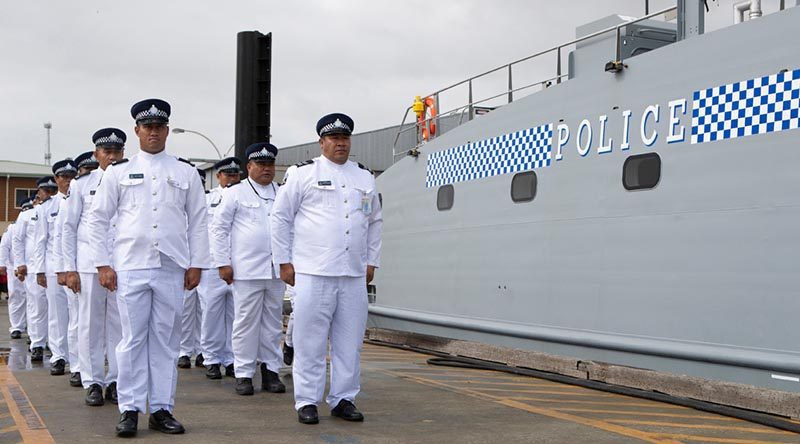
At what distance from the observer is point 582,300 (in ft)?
28.6

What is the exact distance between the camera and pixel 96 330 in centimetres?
724

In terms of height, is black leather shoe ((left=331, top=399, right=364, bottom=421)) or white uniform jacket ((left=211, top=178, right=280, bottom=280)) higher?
white uniform jacket ((left=211, top=178, right=280, bottom=280))

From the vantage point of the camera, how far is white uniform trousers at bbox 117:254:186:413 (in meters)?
5.64

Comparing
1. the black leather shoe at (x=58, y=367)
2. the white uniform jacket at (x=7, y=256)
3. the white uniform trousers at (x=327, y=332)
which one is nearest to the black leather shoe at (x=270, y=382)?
the white uniform trousers at (x=327, y=332)

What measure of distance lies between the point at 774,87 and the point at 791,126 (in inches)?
14.3

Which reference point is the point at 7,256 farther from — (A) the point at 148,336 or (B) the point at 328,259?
(B) the point at 328,259

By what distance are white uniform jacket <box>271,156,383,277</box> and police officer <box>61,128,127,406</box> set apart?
60.6 inches

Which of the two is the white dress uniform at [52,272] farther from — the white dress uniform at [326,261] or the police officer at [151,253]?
the white dress uniform at [326,261]

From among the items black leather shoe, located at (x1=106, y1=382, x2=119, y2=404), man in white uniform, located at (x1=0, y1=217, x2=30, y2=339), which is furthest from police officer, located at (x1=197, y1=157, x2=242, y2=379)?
man in white uniform, located at (x1=0, y1=217, x2=30, y2=339)

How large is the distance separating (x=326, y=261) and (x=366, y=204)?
49 centimetres

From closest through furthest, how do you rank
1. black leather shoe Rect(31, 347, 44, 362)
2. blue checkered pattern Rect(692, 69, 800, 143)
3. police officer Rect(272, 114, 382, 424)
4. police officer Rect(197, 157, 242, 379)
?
police officer Rect(272, 114, 382, 424) < blue checkered pattern Rect(692, 69, 800, 143) < police officer Rect(197, 157, 242, 379) < black leather shoe Rect(31, 347, 44, 362)

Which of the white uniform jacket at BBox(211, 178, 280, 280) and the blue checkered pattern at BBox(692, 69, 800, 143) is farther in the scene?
the white uniform jacket at BBox(211, 178, 280, 280)

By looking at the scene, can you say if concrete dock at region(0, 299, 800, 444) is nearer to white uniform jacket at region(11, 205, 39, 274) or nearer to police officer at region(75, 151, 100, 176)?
police officer at region(75, 151, 100, 176)

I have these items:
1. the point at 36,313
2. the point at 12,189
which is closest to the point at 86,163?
the point at 36,313
